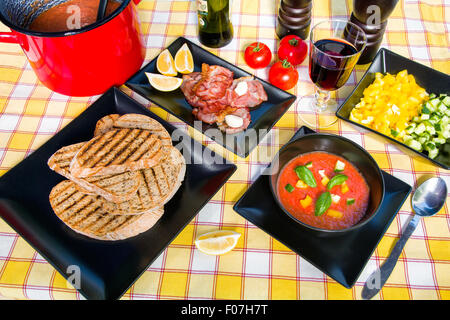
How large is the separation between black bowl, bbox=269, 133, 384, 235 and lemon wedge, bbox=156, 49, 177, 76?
3.23 feet

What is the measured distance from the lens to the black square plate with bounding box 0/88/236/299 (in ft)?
5.22

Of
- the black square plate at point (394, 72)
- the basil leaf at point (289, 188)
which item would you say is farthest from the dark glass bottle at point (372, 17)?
the basil leaf at point (289, 188)

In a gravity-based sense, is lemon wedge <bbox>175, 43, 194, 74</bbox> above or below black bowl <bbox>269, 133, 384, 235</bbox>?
above

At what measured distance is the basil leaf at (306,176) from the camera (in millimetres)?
1671

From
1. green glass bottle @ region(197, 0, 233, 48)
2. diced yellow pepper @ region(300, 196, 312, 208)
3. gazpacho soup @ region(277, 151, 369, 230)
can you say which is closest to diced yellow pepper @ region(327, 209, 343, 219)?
gazpacho soup @ region(277, 151, 369, 230)

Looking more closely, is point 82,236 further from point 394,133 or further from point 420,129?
point 420,129

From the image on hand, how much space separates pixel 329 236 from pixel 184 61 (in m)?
1.43

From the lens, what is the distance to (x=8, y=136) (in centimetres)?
208

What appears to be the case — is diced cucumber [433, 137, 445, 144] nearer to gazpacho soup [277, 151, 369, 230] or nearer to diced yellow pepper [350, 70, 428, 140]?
diced yellow pepper [350, 70, 428, 140]

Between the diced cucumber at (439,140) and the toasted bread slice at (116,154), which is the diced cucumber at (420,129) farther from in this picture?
the toasted bread slice at (116,154)

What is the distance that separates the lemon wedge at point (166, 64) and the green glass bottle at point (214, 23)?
300mm

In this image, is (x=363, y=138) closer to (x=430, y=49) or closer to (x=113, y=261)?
(x=430, y=49)

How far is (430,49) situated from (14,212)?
280 centimetres

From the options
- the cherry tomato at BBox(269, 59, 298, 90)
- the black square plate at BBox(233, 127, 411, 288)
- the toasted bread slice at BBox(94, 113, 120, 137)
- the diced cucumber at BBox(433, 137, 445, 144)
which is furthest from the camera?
the cherry tomato at BBox(269, 59, 298, 90)
